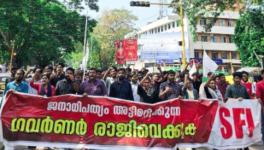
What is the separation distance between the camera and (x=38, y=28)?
3102 cm

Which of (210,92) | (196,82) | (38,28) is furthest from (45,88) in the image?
(38,28)

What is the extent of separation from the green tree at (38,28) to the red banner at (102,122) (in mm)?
23054

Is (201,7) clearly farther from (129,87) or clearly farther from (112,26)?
(112,26)

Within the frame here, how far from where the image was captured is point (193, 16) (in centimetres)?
2430

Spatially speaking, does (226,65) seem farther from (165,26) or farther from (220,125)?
(220,125)

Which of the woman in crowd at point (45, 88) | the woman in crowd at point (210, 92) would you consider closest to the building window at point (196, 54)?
the woman in crowd at point (210, 92)

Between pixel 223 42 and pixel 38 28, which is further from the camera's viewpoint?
pixel 223 42

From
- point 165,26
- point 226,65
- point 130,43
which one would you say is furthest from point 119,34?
point 130,43

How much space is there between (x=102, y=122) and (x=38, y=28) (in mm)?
24549

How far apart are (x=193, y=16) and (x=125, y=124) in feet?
57.5

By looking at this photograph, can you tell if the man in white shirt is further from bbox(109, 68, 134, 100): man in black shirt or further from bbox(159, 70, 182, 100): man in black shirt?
bbox(159, 70, 182, 100): man in black shirt

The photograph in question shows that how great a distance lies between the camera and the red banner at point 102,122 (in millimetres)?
7336

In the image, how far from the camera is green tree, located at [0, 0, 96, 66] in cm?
2990

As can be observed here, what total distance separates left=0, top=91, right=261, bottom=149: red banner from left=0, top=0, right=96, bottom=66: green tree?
2305 cm
